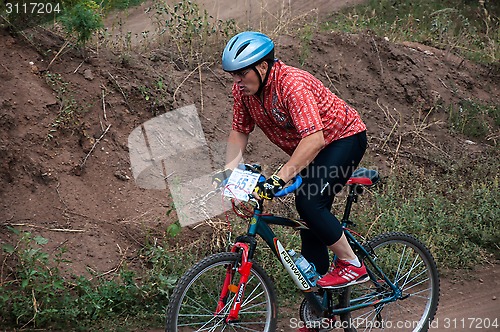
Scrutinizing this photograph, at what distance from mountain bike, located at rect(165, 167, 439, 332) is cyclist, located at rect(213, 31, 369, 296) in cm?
15

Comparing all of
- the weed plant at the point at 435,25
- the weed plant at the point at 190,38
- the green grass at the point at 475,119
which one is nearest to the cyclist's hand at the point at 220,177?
the weed plant at the point at 190,38

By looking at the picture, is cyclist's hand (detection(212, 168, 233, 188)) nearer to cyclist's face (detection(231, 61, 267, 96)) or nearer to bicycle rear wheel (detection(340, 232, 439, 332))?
cyclist's face (detection(231, 61, 267, 96))

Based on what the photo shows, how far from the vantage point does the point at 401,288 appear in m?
5.29

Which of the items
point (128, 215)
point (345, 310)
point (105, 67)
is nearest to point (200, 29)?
point (105, 67)

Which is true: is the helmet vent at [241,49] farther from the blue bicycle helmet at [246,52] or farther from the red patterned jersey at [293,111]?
the red patterned jersey at [293,111]

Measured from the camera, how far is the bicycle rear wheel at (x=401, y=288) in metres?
5.11

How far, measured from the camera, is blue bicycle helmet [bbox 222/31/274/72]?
14.1 feet

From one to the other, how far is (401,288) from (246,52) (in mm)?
2225

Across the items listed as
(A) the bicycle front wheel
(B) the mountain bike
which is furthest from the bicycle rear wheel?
(A) the bicycle front wheel

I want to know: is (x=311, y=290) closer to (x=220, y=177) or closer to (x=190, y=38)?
(x=220, y=177)

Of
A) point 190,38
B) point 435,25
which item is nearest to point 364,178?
point 190,38

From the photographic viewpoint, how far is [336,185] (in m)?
4.66

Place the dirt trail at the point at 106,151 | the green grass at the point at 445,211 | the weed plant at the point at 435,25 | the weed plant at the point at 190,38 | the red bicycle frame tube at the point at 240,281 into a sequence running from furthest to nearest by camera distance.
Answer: the weed plant at the point at 435,25 < the weed plant at the point at 190,38 < the green grass at the point at 445,211 < the dirt trail at the point at 106,151 < the red bicycle frame tube at the point at 240,281

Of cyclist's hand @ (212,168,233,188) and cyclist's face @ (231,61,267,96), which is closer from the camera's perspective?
cyclist's face @ (231,61,267,96)
